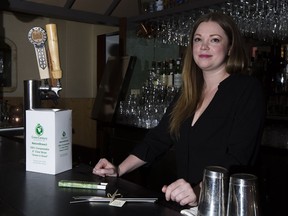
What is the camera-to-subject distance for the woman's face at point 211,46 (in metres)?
1.35

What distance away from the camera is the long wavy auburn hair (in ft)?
4.47

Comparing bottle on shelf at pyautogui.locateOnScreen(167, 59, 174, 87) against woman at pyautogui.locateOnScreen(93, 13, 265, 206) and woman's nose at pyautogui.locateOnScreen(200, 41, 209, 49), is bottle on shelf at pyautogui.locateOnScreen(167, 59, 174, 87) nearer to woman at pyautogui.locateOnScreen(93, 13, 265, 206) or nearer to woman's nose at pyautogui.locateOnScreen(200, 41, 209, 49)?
woman at pyautogui.locateOnScreen(93, 13, 265, 206)

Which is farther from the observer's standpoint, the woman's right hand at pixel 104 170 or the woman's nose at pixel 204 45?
the woman's nose at pixel 204 45

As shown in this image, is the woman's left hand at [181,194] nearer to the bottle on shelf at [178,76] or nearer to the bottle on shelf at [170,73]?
the bottle on shelf at [178,76]

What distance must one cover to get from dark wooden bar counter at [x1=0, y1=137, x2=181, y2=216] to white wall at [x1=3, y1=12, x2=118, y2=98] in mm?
4250

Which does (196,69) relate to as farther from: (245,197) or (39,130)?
(245,197)

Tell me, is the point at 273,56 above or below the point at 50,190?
above

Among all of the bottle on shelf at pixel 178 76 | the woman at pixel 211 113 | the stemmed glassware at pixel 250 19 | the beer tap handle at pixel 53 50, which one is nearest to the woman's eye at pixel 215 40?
the woman at pixel 211 113

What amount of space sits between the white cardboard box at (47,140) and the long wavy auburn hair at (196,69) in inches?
17.4

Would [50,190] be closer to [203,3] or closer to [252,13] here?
[203,3]

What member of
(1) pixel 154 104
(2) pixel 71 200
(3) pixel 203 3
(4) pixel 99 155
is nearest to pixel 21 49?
(4) pixel 99 155

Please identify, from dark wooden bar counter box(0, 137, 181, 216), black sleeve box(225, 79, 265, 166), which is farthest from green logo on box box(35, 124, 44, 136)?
black sleeve box(225, 79, 265, 166)

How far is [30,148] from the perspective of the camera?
1208mm

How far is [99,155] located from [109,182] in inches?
105
